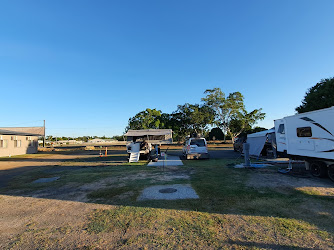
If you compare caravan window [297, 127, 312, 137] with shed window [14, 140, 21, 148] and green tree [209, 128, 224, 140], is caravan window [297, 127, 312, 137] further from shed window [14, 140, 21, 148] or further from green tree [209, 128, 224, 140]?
green tree [209, 128, 224, 140]

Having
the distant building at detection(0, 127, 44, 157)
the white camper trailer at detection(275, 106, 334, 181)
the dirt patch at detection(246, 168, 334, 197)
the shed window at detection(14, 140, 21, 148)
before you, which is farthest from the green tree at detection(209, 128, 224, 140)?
the dirt patch at detection(246, 168, 334, 197)

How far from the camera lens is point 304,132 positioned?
9312mm

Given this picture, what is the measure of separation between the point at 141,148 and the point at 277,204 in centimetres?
1300

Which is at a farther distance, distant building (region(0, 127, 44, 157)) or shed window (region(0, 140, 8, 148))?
distant building (region(0, 127, 44, 157))

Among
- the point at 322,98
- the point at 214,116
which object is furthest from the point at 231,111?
the point at 322,98

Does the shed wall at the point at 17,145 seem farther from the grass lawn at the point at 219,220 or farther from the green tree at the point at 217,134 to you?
the green tree at the point at 217,134

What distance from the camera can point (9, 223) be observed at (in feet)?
14.4

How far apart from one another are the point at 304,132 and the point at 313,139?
0.73 metres

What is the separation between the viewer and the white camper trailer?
781 centimetres

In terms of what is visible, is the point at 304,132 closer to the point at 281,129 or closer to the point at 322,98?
the point at 281,129

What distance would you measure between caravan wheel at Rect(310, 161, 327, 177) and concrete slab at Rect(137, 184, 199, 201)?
6.36 m

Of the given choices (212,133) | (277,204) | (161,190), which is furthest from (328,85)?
(212,133)

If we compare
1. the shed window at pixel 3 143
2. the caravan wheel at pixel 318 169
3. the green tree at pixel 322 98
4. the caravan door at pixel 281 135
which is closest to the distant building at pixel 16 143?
the shed window at pixel 3 143

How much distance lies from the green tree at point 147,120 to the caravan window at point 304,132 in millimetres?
38209
